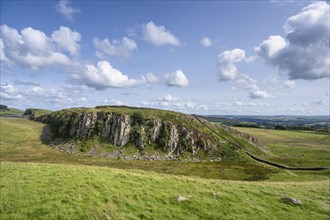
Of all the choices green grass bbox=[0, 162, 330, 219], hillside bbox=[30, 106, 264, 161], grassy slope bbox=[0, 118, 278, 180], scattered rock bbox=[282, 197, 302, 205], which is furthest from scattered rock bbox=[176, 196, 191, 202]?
hillside bbox=[30, 106, 264, 161]

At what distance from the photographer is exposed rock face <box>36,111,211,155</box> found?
106 metres

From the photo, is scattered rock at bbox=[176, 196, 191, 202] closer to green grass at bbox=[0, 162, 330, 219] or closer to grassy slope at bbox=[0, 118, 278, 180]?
green grass at bbox=[0, 162, 330, 219]

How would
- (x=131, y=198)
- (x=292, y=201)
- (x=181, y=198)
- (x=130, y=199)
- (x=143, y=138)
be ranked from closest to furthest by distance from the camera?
(x=130, y=199) < (x=131, y=198) < (x=181, y=198) < (x=292, y=201) < (x=143, y=138)

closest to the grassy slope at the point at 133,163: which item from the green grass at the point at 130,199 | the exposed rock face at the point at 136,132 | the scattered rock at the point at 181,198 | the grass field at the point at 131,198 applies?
the exposed rock face at the point at 136,132

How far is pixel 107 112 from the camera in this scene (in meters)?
124

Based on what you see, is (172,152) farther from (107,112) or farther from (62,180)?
(62,180)

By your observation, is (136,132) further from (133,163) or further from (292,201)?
(292,201)

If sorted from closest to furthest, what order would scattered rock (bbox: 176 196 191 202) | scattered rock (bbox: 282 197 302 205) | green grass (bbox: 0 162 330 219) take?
green grass (bbox: 0 162 330 219) → scattered rock (bbox: 176 196 191 202) → scattered rock (bbox: 282 197 302 205)

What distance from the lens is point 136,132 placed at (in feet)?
359

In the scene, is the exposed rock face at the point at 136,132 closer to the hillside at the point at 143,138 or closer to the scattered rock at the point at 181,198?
the hillside at the point at 143,138

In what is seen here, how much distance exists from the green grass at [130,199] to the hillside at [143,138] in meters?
69.2

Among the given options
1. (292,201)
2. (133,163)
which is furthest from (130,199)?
(133,163)

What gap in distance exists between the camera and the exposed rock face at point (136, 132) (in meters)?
106

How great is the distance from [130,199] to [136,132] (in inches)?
3477
